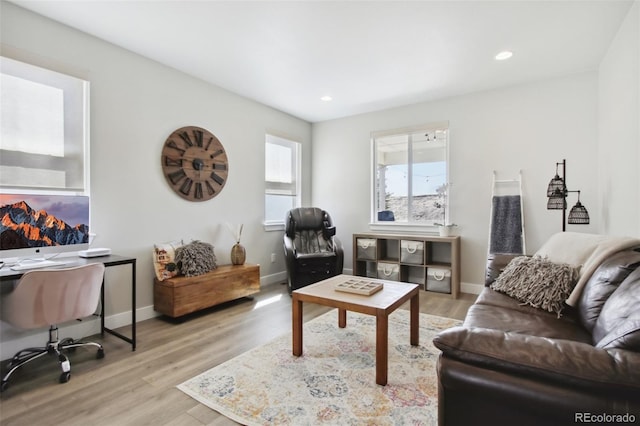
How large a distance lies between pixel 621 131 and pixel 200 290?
13.2 ft

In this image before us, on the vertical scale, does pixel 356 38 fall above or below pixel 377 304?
above

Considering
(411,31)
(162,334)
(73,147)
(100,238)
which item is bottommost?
(162,334)

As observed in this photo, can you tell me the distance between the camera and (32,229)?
7.28 feet

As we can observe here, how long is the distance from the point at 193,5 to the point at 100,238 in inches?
81.8

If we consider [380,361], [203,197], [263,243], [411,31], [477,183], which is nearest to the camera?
[380,361]

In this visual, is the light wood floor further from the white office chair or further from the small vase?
the small vase

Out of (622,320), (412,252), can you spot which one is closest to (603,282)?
(622,320)

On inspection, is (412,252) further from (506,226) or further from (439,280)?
(506,226)

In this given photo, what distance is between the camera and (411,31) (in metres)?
2.60

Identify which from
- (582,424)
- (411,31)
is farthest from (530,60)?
(582,424)

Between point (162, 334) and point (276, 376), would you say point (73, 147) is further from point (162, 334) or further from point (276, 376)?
point (276, 376)

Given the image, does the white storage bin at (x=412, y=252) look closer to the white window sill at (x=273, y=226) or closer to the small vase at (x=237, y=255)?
the white window sill at (x=273, y=226)

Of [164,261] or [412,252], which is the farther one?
[412,252]

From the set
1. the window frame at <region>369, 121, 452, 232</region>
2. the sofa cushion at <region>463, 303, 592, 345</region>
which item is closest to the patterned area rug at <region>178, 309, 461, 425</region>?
the sofa cushion at <region>463, 303, 592, 345</region>
